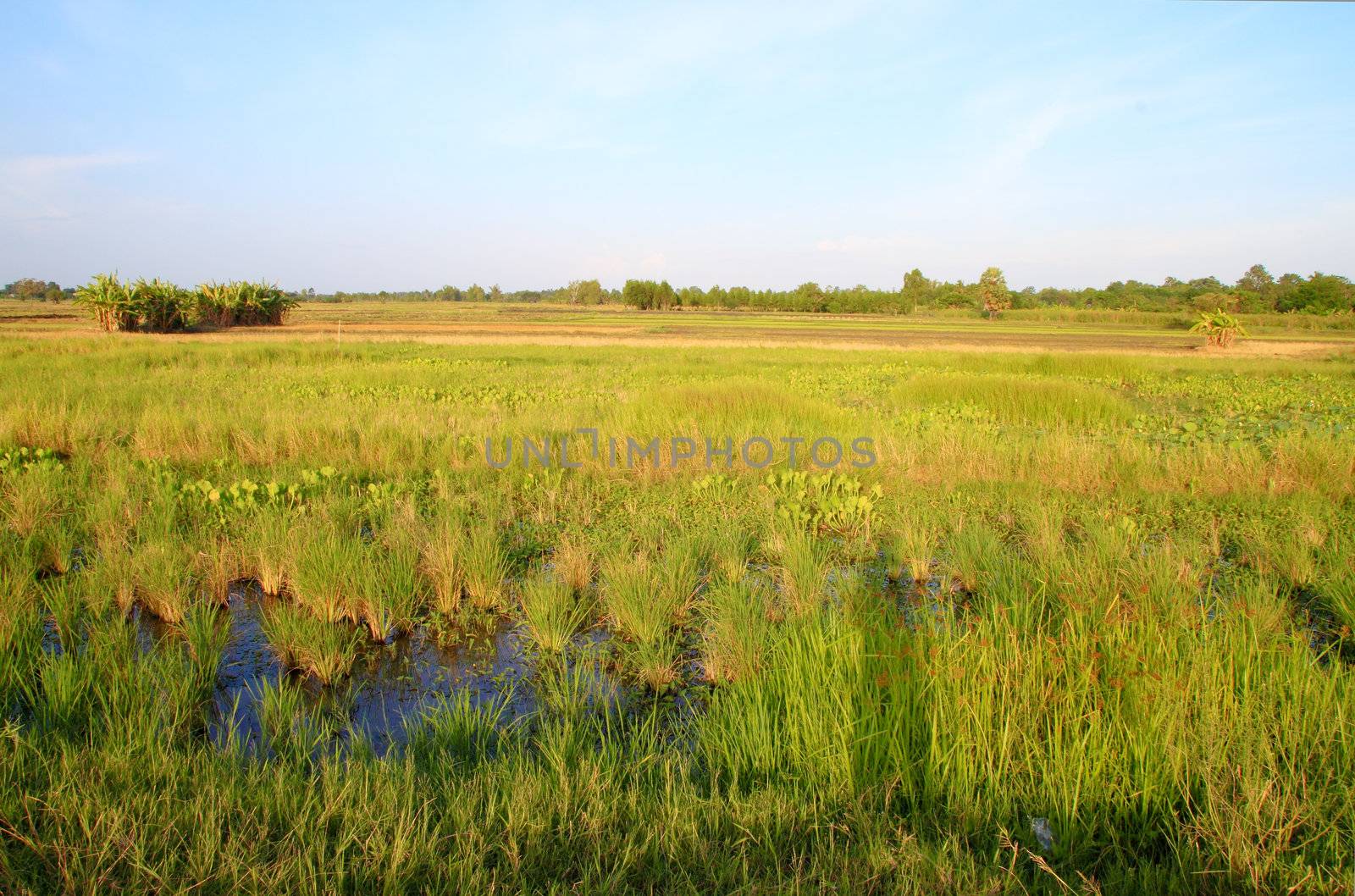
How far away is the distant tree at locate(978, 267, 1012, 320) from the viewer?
3031 inches

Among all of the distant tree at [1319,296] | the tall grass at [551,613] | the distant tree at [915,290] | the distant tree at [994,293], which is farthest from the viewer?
the distant tree at [915,290]

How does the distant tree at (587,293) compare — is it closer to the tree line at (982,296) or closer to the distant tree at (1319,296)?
the tree line at (982,296)

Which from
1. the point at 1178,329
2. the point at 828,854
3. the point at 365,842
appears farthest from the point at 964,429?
the point at 1178,329

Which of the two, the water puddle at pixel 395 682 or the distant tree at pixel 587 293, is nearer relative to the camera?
the water puddle at pixel 395 682

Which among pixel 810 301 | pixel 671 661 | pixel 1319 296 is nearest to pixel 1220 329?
pixel 671 661

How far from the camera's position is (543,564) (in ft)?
18.0

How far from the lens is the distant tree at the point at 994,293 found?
77.0 metres

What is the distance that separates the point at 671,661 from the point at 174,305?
3872 cm

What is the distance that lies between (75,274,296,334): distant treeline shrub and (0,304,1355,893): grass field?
1083 inches

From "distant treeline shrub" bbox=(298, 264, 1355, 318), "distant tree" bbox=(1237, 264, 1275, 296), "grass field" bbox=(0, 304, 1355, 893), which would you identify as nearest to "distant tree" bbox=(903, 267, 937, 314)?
"distant treeline shrub" bbox=(298, 264, 1355, 318)

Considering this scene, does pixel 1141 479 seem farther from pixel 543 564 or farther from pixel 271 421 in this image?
pixel 271 421

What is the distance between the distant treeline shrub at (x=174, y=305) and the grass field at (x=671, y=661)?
2750 cm

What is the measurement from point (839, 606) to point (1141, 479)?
4.90 meters

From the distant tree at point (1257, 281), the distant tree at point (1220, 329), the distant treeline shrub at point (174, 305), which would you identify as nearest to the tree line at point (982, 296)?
the distant tree at point (1257, 281)
